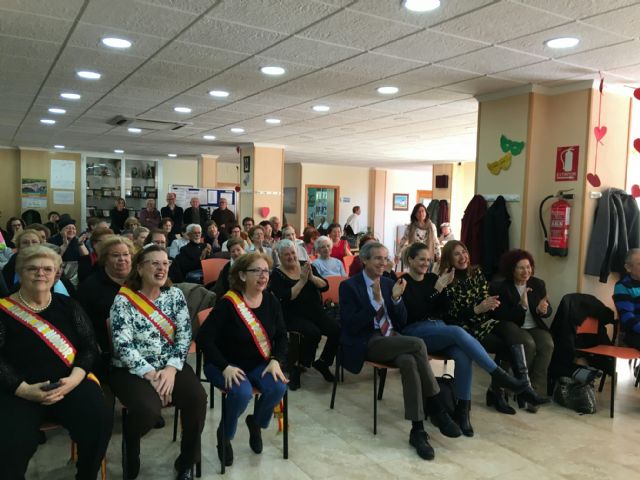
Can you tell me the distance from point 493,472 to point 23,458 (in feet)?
7.54

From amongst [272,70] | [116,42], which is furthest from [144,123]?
[116,42]

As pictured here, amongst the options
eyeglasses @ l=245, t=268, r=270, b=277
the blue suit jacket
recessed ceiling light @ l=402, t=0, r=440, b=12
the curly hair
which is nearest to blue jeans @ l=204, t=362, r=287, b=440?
eyeglasses @ l=245, t=268, r=270, b=277

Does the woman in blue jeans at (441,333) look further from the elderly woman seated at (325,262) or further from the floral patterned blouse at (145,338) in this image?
the floral patterned blouse at (145,338)

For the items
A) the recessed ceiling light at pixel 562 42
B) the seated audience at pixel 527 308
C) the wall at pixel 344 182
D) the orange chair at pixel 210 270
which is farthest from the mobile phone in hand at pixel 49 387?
the wall at pixel 344 182

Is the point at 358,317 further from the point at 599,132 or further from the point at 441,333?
the point at 599,132

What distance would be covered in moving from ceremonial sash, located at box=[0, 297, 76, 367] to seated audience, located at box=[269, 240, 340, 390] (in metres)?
1.86

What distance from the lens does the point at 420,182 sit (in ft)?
57.4

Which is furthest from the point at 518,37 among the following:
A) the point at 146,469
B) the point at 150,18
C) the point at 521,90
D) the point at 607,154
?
the point at 146,469

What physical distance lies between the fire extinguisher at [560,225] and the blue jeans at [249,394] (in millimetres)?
3345

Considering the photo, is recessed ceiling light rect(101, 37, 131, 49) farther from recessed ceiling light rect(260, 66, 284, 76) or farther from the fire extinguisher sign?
the fire extinguisher sign

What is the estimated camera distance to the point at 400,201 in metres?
17.2

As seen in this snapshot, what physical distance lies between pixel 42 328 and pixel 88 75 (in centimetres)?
340

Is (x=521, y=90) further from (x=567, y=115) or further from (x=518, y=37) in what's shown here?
(x=518, y=37)

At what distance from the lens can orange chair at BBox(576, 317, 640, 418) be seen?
3.71 metres
